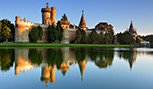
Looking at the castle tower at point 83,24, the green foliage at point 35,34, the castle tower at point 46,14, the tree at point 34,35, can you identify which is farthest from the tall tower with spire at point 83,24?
the tree at point 34,35

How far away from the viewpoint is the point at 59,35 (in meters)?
42.3

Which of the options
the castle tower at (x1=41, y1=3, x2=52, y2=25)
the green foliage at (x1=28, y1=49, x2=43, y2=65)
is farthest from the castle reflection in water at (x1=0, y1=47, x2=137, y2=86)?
the castle tower at (x1=41, y1=3, x2=52, y2=25)

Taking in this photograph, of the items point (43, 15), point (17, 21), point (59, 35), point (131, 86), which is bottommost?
point (131, 86)

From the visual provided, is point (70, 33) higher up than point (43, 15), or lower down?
lower down

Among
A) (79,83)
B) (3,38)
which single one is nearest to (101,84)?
(79,83)

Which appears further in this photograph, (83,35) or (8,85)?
(83,35)

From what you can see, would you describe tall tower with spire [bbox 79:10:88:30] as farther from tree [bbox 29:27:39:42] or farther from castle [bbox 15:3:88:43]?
tree [bbox 29:27:39:42]

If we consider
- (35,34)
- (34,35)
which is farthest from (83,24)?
(34,35)

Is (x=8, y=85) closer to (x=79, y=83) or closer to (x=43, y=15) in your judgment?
(x=79, y=83)

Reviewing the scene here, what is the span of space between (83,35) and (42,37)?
13.3 metres

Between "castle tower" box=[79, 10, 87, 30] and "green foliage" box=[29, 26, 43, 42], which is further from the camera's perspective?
"castle tower" box=[79, 10, 87, 30]

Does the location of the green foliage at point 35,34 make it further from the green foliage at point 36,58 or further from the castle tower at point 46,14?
the green foliage at point 36,58

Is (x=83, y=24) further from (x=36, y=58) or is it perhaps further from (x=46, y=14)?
(x=36, y=58)

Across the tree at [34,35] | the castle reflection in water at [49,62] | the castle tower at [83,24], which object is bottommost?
the castle reflection in water at [49,62]
